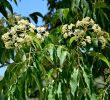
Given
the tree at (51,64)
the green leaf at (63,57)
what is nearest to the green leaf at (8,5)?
the tree at (51,64)

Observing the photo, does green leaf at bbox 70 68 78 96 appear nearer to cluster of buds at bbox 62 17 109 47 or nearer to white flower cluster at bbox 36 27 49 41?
cluster of buds at bbox 62 17 109 47

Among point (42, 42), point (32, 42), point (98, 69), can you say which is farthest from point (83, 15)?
point (32, 42)

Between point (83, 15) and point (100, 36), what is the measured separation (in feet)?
1.84

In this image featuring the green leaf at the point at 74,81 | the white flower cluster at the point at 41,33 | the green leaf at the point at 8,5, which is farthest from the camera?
the green leaf at the point at 8,5

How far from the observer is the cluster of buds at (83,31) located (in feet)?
7.93

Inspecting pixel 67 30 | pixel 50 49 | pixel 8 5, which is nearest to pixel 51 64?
pixel 50 49

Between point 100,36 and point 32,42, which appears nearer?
point 32,42

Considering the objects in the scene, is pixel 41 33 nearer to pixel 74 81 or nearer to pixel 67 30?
pixel 67 30

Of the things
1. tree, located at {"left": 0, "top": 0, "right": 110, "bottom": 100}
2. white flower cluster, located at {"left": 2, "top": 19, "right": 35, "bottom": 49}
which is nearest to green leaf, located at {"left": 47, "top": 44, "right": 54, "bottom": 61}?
tree, located at {"left": 0, "top": 0, "right": 110, "bottom": 100}

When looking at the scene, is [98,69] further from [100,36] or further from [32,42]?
[32,42]

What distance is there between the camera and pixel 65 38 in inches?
101

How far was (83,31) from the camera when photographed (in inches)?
95.5

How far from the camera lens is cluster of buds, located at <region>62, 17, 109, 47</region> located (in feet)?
7.93

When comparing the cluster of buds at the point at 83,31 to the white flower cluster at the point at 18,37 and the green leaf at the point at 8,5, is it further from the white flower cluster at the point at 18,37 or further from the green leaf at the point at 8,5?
the green leaf at the point at 8,5
